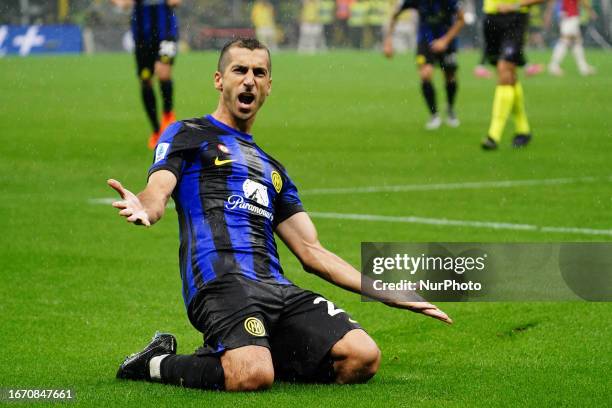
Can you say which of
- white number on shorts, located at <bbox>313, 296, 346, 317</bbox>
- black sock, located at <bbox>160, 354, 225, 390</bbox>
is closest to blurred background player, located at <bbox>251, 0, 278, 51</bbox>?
white number on shorts, located at <bbox>313, 296, 346, 317</bbox>

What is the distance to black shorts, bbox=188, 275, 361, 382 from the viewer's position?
5.72 metres

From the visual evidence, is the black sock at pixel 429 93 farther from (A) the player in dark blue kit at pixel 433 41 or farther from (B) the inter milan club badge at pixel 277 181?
(B) the inter milan club badge at pixel 277 181

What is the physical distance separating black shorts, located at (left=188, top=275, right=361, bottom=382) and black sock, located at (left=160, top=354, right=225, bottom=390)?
0.19 feet

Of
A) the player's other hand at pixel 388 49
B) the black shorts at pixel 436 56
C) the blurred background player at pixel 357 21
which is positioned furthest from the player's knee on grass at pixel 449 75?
the blurred background player at pixel 357 21

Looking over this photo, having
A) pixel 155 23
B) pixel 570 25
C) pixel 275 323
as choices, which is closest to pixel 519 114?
pixel 155 23

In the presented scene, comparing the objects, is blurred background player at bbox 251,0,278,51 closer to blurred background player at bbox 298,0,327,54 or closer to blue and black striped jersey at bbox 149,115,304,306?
blurred background player at bbox 298,0,327,54

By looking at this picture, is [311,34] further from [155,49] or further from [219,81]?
[219,81]

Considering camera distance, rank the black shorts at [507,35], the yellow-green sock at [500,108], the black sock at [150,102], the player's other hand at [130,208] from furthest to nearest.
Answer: the black sock at [150,102] → the black shorts at [507,35] → the yellow-green sock at [500,108] → the player's other hand at [130,208]

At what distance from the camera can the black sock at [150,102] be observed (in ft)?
54.6

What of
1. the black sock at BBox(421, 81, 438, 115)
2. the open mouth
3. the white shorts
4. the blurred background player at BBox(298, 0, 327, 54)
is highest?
the open mouth

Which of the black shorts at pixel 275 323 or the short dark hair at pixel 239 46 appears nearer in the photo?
the black shorts at pixel 275 323

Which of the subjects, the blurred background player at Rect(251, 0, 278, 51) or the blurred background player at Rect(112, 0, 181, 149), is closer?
the blurred background player at Rect(112, 0, 181, 149)

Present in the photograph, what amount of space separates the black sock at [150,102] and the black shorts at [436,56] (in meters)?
4.03

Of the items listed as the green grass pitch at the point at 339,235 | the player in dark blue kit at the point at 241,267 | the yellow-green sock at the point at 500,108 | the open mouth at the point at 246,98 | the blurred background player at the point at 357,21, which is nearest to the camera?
the player in dark blue kit at the point at 241,267
